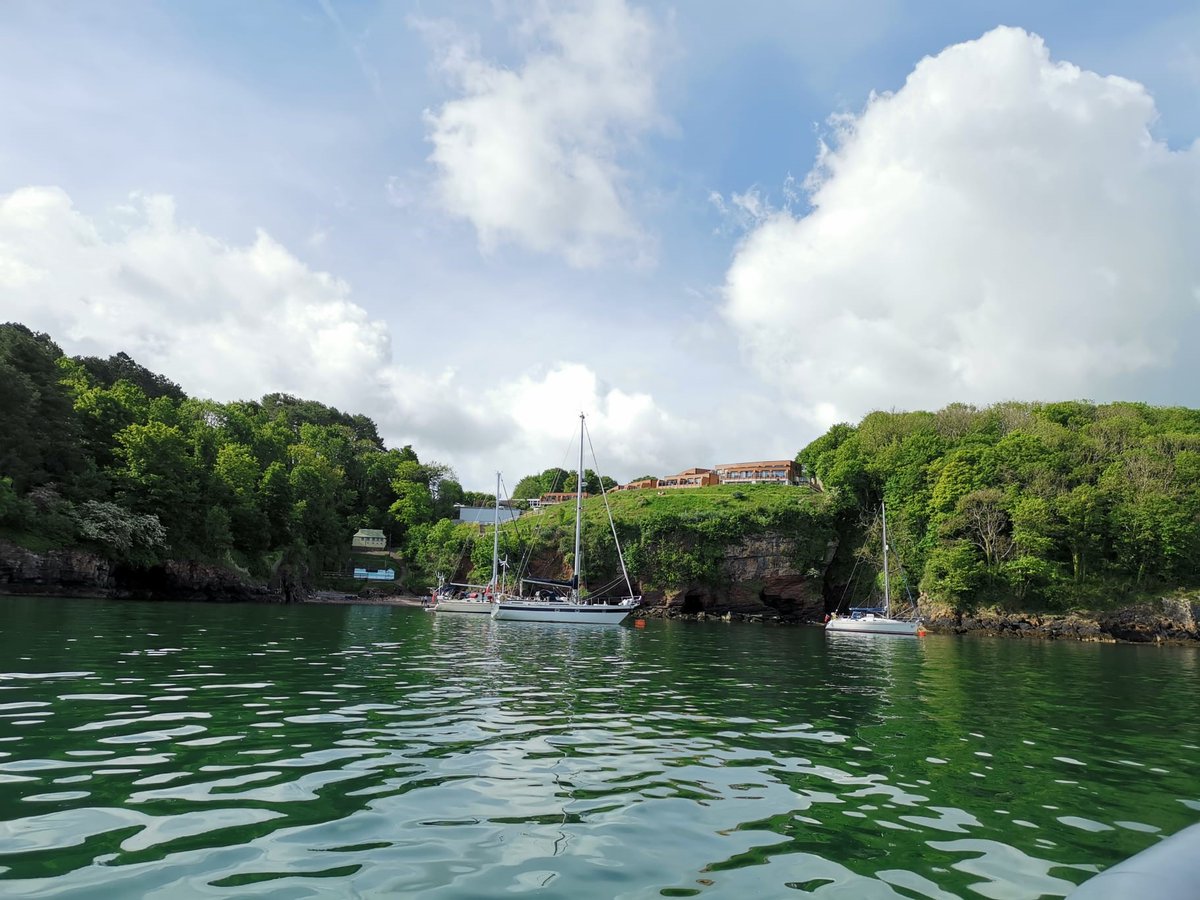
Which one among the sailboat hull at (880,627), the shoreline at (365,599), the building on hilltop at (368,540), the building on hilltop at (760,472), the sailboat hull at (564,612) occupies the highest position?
the building on hilltop at (760,472)

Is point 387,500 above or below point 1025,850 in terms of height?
above

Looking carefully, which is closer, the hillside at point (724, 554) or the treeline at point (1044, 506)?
the treeline at point (1044, 506)

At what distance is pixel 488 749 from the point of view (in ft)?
30.9

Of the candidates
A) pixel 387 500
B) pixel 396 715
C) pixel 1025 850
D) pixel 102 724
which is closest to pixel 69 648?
pixel 102 724

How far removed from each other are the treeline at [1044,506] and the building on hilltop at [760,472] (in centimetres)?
3824

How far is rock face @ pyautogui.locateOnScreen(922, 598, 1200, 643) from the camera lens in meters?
55.2

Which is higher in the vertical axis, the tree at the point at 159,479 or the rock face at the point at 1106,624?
the tree at the point at 159,479

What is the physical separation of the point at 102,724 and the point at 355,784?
15.9ft

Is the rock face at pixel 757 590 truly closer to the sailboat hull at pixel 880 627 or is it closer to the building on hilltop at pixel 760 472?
the sailboat hull at pixel 880 627

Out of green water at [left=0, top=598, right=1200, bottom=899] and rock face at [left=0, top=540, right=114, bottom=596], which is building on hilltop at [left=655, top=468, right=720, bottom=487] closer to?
rock face at [left=0, top=540, right=114, bottom=596]

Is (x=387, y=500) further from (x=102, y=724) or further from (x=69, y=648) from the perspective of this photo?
(x=102, y=724)

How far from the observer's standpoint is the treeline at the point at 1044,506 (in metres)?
59.2

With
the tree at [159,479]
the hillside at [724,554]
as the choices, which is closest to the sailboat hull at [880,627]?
the hillside at [724,554]

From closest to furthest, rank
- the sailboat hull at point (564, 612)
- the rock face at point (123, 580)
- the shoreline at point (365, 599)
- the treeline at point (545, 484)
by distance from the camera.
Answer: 1. the sailboat hull at point (564, 612)
2. the rock face at point (123, 580)
3. the shoreline at point (365, 599)
4. the treeline at point (545, 484)
